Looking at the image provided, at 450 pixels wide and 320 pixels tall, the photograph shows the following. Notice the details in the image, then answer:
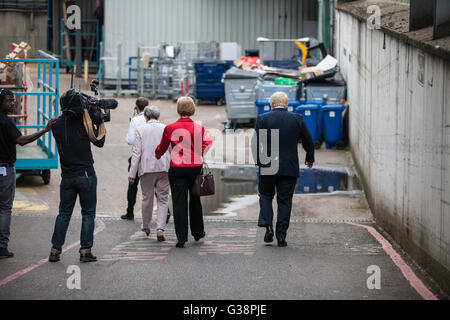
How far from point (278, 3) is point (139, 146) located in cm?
2040

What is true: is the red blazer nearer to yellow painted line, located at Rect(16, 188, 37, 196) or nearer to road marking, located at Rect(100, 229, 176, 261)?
road marking, located at Rect(100, 229, 176, 261)

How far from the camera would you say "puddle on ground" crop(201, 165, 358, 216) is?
1331 centimetres

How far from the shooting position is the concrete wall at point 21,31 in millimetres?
37438

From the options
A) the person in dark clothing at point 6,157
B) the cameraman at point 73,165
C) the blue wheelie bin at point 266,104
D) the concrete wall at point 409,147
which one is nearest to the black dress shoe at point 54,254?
the cameraman at point 73,165

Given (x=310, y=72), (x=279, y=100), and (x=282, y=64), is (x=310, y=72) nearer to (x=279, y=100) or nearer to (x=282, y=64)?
(x=282, y=64)

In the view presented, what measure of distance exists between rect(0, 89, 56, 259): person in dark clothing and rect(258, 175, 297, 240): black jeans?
8.92ft

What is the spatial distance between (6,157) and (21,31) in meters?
30.1

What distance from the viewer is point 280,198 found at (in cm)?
970

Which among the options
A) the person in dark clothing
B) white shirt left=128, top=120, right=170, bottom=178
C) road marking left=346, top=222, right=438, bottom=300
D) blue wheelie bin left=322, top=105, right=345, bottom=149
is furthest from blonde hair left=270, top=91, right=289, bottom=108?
blue wheelie bin left=322, top=105, right=345, bottom=149

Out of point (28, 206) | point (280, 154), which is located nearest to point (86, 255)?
point (280, 154)

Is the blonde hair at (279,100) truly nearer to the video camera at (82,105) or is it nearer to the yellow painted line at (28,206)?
the video camera at (82,105)

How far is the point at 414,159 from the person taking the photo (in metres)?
8.66
